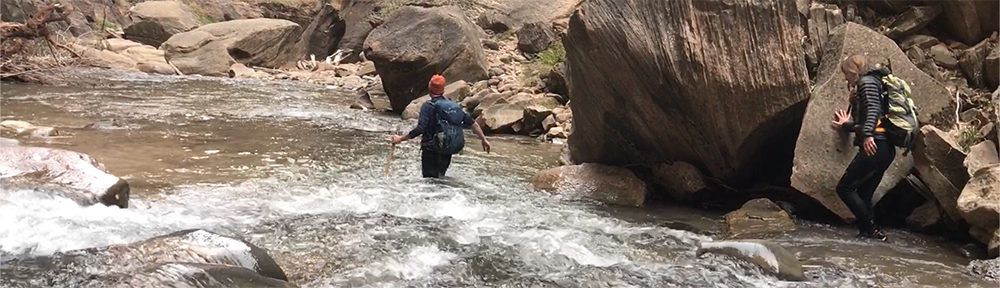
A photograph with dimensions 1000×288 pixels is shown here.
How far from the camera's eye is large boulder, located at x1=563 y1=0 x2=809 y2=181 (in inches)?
272

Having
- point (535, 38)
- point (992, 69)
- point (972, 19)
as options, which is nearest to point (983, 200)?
point (992, 69)

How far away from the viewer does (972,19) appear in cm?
888

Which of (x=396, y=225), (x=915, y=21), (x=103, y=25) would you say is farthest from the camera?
(x=103, y=25)

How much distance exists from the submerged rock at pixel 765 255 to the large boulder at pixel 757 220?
79 cm

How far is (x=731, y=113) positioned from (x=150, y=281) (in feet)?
16.1

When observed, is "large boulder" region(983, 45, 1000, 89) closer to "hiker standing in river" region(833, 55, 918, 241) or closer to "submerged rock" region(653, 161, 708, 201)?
"hiker standing in river" region(833, 55, 918, 241)

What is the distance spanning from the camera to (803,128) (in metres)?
6.66

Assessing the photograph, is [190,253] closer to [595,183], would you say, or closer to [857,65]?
[595,183]

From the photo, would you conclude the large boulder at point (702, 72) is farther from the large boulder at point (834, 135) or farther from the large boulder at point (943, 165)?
the large boulder at point (943, 165)

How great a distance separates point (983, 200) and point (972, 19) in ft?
13.6

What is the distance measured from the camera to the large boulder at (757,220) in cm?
656

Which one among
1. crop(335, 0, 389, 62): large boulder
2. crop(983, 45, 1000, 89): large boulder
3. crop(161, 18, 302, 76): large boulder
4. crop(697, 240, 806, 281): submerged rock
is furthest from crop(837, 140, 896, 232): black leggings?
crop(335, 0, 389, 62): large boulder

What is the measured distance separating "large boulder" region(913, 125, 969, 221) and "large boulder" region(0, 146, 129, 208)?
6211 millimetres

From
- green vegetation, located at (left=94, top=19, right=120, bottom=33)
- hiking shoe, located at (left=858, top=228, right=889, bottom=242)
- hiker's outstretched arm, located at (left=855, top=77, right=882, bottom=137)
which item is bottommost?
green vegetation, located at (left=94, top=19, right=120, bottom=33)
